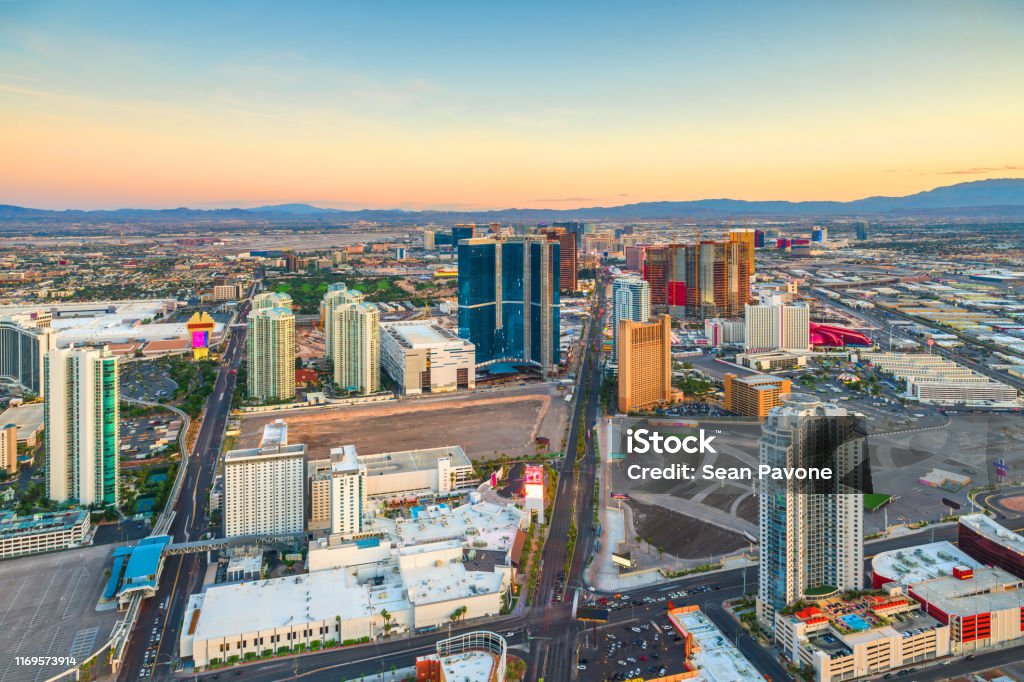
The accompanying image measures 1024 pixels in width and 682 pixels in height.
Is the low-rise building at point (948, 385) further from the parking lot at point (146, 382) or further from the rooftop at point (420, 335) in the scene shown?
the parking lot at point (146, 382)

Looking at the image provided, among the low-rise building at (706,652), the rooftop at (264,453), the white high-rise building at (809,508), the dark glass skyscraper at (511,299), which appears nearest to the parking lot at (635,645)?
the low-rise building at (706,652)

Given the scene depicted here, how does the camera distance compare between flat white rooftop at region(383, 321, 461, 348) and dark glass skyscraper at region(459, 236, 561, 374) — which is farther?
dark glass skyscraper at region(459, 236, 561, 374)

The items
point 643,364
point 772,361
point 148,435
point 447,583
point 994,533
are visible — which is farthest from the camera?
point 772,361

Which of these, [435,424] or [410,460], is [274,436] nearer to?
[410,460]

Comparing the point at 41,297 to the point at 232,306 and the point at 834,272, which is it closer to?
the point at 232,306

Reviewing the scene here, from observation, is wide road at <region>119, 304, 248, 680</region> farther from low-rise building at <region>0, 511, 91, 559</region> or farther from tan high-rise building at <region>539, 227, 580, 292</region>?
tan high-rise building at <region>539, 227, 580, 292</region>

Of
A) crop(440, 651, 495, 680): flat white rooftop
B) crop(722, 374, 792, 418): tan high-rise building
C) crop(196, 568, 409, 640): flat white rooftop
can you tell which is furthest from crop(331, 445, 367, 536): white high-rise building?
crop(722, 374, 792, 418): tan high-rise building

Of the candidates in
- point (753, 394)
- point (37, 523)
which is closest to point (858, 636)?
point (753, 394)

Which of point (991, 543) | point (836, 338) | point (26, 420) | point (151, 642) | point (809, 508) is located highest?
point (836, 338)
